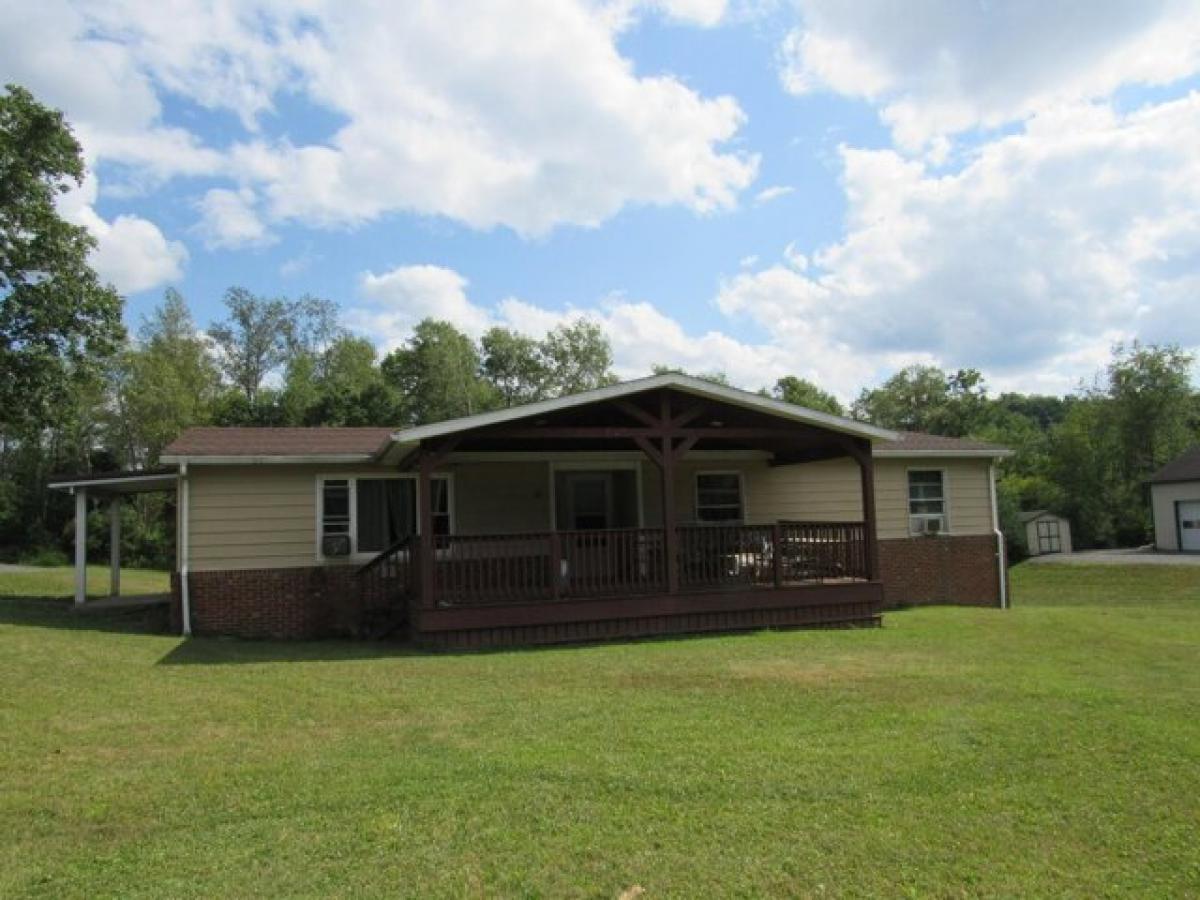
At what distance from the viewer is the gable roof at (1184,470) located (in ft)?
107

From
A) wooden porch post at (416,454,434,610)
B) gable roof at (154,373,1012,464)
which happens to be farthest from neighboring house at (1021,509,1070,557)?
wooden porch post at (416,454,434,610)

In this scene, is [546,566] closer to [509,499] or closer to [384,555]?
[384,555]

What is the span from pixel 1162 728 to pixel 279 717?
640 cm

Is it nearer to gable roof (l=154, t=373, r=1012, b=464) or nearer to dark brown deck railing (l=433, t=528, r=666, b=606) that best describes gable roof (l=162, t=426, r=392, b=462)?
gable roof (l=154, t=373, r=1012, b=464)

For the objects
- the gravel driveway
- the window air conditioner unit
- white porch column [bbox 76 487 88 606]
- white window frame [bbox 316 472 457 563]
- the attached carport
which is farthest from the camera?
the gravel driveway

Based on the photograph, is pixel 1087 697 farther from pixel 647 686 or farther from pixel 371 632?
pixel 371 632

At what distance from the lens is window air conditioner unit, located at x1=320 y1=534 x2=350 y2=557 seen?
13.1 meters

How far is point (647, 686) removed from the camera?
784 cm

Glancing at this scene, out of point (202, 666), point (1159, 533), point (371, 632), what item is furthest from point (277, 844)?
point (1159, 533)

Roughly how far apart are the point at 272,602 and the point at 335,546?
3.92 feet

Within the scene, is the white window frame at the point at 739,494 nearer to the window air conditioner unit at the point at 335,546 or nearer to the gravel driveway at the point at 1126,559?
the window air conditioner unit at the point at 335,546

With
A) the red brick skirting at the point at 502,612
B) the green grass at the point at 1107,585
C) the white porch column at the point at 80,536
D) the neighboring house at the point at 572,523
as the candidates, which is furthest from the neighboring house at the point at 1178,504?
the white porch column at the point at 80,536

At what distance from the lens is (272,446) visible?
43.9 ft

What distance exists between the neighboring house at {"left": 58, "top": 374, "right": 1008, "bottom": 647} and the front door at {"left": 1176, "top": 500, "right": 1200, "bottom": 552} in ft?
72.3
